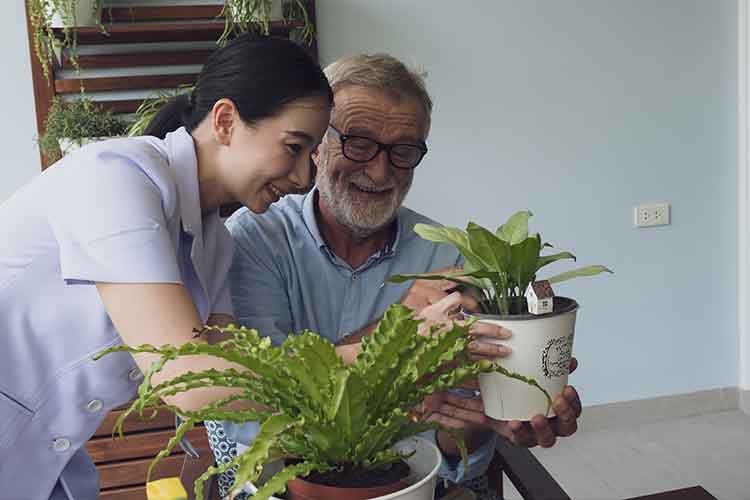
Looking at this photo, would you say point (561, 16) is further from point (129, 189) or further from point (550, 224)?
point (129, 189)

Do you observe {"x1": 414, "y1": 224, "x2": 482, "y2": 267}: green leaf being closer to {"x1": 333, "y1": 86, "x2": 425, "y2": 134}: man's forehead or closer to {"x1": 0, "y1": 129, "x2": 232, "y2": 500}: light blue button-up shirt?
{"x1": 0, "y1": 129, "x2": 232, "y2": 500}: light blue button-up shirt

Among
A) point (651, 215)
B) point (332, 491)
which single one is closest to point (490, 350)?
point (332, 491)

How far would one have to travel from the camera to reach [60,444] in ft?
3.74

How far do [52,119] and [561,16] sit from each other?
1869mm

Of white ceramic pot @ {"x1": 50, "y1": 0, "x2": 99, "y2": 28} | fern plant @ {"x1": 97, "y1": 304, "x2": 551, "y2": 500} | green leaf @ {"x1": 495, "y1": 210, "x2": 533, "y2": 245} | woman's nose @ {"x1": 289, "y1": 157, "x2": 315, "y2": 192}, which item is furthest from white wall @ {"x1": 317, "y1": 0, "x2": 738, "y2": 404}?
fern plant @ {"x1": 97, "y1": 304, "x2": 551, "y2": 500}

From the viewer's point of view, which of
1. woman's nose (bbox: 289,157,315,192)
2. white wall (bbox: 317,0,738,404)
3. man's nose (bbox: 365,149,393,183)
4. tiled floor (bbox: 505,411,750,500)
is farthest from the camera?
white wall (bbox: 317,0,738,404)

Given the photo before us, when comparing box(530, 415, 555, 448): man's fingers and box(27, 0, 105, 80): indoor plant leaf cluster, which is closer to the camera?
box(530, 415, 555, 448): man's fingers

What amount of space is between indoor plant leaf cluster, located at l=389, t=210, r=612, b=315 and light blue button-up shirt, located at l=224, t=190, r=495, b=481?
595 millimetres

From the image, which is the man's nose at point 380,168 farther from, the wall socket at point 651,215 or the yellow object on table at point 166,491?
the wall socket at point 651,215

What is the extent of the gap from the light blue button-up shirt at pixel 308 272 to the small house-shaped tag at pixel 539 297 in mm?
661

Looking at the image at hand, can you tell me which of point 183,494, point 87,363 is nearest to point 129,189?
point 87,363

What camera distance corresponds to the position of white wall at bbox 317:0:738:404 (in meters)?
3.01

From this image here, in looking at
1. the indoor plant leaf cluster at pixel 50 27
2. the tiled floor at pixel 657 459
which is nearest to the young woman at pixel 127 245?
the indoor plant leaf cluster at pixel 50 27

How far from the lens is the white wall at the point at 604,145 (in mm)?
3014
